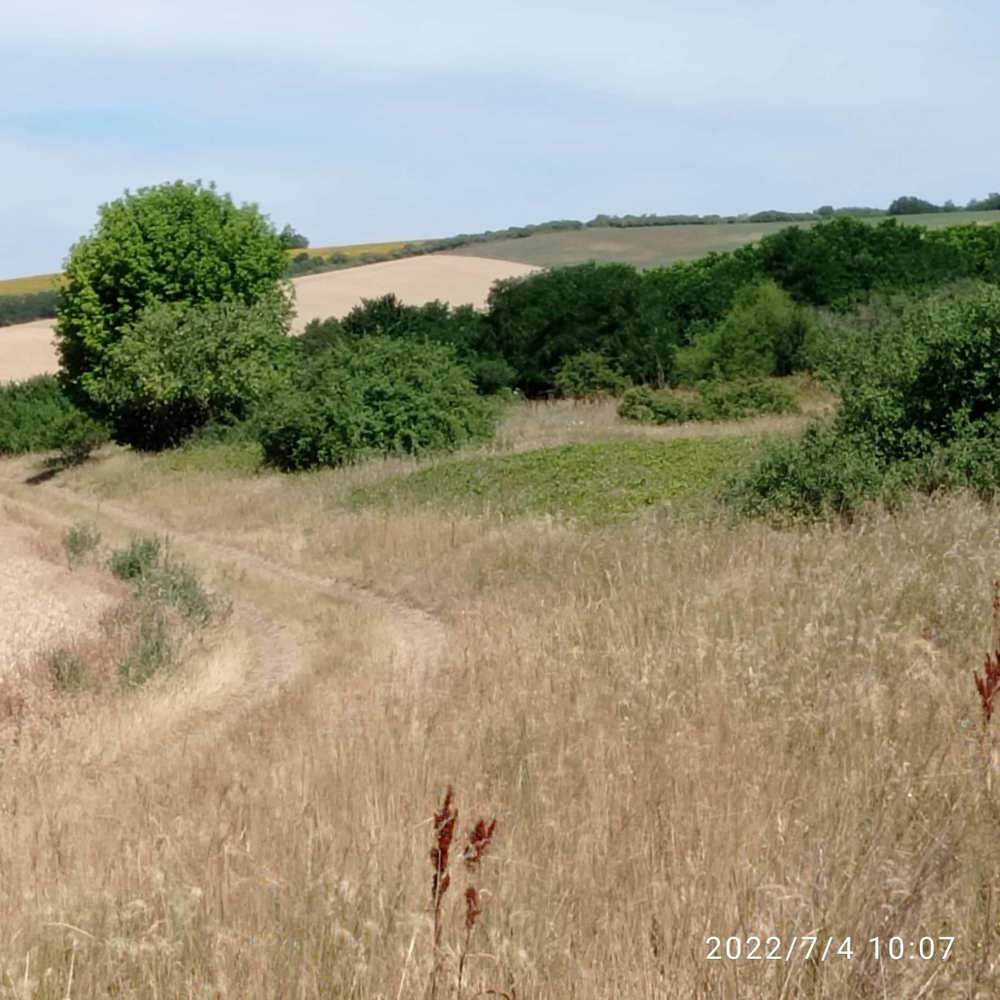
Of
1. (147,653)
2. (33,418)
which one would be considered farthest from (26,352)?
(147,653)

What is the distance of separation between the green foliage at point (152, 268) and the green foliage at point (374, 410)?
1071 cm

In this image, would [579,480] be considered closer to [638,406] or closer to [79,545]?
[79,545]

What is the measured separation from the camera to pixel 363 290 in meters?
74.2

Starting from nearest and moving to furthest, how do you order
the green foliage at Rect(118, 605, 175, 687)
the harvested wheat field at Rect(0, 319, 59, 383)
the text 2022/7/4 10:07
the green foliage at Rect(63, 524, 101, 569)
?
1. the text 2022/7/4 10:07
2. the green foliage at Rect(118, 605, 175, 687)
3. the green foliage at Rect(63, 524, 101, 569)
4. the harvested wheat field at Rect(0, 319, 59, 383)

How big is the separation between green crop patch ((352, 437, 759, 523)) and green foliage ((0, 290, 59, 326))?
2696 inches

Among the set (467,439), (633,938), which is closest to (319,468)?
(467,439)

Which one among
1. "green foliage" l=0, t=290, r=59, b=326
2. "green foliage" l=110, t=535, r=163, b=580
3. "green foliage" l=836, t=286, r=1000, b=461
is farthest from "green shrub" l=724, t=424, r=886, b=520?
"green foliage" l=0, t=290, r=59, b=326

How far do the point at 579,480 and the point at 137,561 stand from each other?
6.49 meters

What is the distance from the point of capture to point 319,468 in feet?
98.1

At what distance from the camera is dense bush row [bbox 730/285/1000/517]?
14.6 m

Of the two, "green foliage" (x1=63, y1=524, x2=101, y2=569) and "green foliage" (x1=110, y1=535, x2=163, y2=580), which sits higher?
"green foliage" (x1=110, y1=535, x2=163, y2=580)

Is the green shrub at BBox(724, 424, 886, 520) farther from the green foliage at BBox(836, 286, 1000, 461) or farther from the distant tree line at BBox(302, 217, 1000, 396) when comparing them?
the distant tree line at BBox(302, 217, 1000, 396)

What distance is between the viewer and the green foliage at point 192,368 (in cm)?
3809

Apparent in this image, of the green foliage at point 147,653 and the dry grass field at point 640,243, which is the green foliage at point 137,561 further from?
the dry grass field at point 640,243
